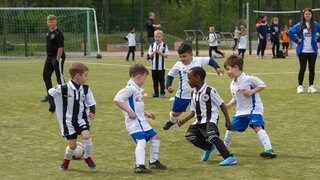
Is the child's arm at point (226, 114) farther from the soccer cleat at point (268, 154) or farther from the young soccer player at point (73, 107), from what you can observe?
the young soccer player at point (73, 107)

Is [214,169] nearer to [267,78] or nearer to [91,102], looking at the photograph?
[91,102]

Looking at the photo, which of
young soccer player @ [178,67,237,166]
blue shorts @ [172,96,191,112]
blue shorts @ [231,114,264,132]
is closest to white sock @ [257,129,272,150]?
blue shorts @ [231,114,264,132]

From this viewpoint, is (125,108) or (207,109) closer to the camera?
(125,108)

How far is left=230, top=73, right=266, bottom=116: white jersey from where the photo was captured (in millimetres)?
8750

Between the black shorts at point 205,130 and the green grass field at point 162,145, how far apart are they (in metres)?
0.36

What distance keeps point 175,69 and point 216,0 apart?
45449 millimetres

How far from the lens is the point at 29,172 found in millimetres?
7984

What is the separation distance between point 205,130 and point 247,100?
2.72 ft

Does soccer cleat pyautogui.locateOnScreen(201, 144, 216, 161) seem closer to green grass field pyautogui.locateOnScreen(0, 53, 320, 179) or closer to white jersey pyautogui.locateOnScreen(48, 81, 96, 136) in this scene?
green grass field pyautogui.locateOnScreen(0, 53, 320, 179)

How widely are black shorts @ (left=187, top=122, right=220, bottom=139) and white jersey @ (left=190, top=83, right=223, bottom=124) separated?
59 mm

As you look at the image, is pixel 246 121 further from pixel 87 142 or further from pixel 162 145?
pixel 87 142

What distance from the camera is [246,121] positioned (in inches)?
349

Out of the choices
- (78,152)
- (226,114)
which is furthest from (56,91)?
(226,114)

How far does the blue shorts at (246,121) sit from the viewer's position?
28.7 ft
